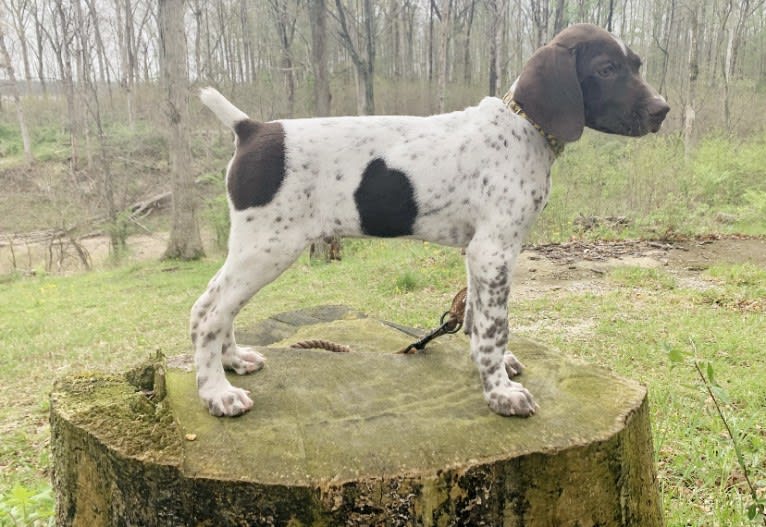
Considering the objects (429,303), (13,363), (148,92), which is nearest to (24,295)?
(13,363)

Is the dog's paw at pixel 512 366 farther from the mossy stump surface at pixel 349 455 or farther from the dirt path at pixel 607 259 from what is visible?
the dirt path at pixel 607 259

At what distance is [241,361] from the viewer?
9.50ft

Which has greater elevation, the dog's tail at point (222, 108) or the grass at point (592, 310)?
the dog's tail at point (222, 108)

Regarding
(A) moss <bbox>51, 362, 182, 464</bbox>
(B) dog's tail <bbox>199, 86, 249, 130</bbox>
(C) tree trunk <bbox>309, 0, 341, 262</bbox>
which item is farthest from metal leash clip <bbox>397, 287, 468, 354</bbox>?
(C) tree trunk <bbox>309, 0, 341, 262</bbox>

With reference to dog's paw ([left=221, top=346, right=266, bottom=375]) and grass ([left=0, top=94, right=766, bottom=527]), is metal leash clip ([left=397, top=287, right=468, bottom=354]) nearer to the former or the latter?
dog's paw ([left=221, top=346, right=266, bottom=375])

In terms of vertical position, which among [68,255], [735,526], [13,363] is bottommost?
[68,255]

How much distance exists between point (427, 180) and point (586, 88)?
887mm

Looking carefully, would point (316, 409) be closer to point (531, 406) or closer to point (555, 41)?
point (531, 406)

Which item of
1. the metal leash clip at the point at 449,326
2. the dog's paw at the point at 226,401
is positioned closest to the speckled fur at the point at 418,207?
the dog's paw at the point at 226,401

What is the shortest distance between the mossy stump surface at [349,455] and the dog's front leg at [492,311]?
0.14 meters

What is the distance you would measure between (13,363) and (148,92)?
32.3 metres

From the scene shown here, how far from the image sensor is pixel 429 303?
27.7 feet

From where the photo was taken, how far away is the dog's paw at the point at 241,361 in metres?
2.87

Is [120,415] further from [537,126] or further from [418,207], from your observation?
[537,126]
